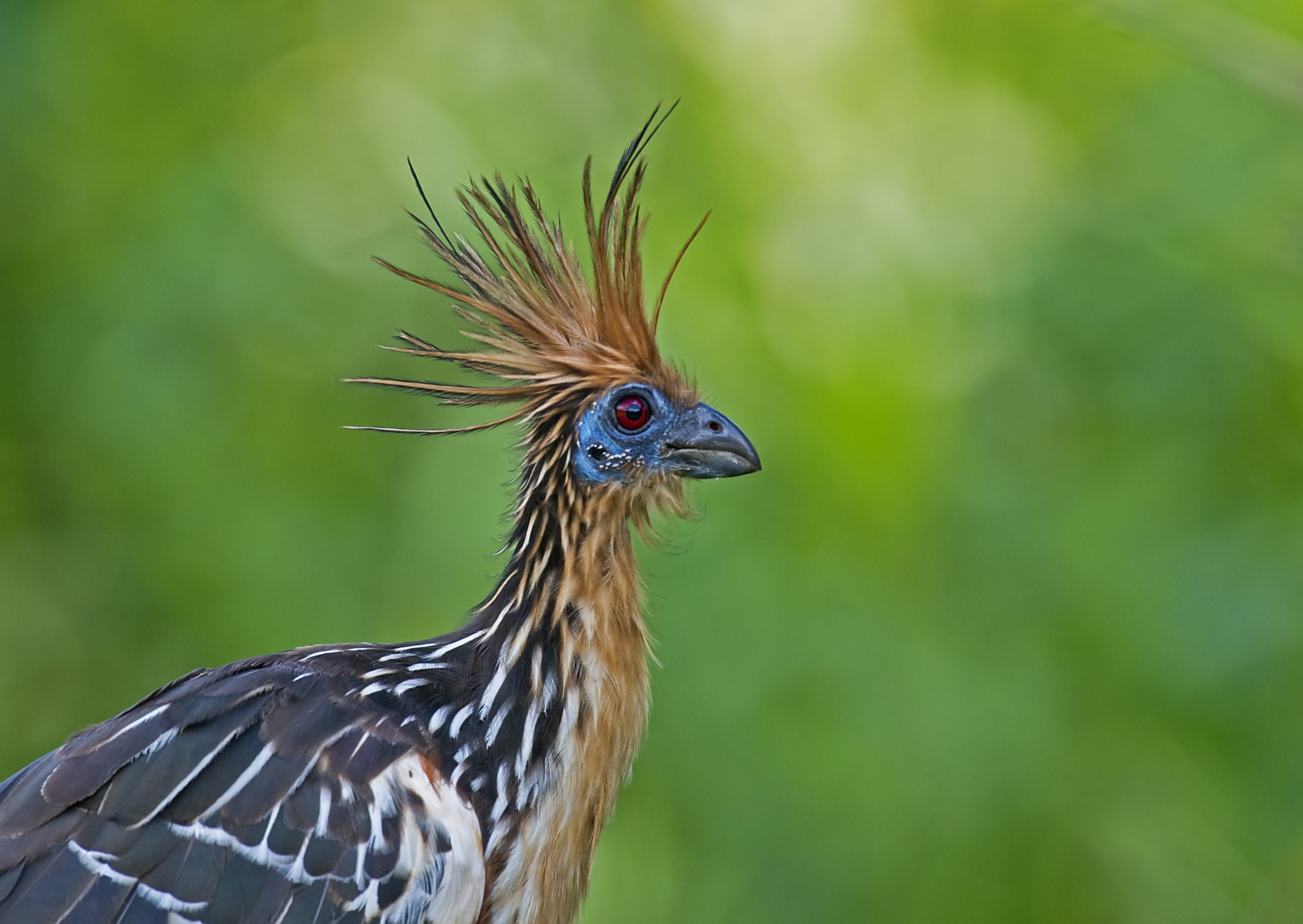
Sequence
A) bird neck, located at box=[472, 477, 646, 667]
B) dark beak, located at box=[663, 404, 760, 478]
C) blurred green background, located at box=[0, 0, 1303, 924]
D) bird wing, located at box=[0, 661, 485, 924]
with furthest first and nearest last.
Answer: blurred green background, located at box=[0, 0, 1303, 924] → dark beak, located at box=[663, 404, 760, 478] → bird neck, located at box=[472, 477, 646, 667] → bird wing, located at box=[0, 661, 485, 924]

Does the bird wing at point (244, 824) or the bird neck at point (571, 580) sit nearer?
the bird wing at point (244, 824)

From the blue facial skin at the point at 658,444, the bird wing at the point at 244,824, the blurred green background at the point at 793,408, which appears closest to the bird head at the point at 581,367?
the blue facial skin at the point at 658,444

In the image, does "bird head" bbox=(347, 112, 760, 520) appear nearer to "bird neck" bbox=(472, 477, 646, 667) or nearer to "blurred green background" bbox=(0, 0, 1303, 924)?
"bird neck" bbox=(472, 477, 646, 667)

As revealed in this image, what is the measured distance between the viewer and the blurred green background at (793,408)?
14.8 ft

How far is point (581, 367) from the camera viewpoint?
109 inches

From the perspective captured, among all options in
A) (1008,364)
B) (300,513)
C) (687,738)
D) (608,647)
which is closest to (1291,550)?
(1008,364)

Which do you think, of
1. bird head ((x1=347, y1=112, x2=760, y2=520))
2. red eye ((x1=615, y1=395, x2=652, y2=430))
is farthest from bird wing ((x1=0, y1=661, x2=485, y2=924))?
red eye ((x1=615, y1=395, x2=652, y2=430))

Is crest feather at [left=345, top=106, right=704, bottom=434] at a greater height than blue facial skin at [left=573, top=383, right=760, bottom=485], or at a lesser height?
greater

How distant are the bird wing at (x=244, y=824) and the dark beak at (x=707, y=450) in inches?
33.9

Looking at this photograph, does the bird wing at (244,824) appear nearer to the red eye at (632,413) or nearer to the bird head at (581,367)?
the bird head at (581,367)

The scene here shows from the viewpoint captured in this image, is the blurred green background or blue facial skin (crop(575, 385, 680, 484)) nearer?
blue facial skin (crop(575, 385, 680, 484))

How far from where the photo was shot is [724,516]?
4629 mm

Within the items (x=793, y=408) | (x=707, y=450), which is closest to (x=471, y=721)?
(x=707, y=450)

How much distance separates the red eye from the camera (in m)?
2.76
